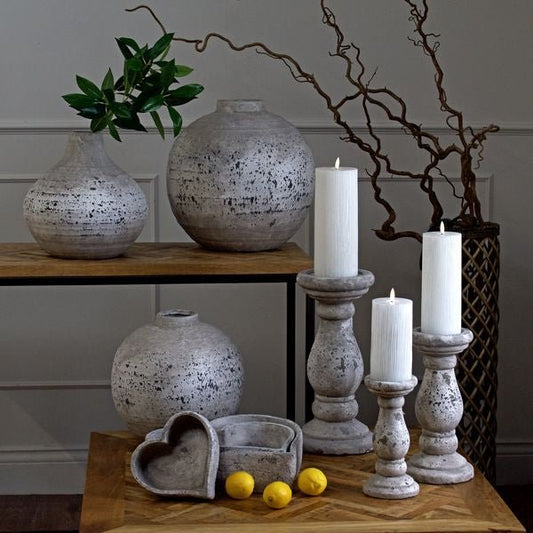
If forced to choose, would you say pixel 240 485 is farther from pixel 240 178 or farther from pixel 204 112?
pixel 204 112

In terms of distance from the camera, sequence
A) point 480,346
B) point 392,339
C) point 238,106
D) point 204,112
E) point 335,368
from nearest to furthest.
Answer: point 392,339
point 335,368
point 238,106
point 480,346
point 204,112

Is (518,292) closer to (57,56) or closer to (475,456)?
(475,456)

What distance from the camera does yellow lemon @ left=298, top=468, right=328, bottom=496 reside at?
61.6 inches

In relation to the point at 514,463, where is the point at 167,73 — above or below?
above

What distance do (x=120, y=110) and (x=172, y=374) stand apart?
1.58 feet

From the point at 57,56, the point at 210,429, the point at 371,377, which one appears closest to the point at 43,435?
the point at 57,56

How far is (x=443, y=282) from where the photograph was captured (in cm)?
157

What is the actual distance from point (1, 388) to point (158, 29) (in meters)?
1.00

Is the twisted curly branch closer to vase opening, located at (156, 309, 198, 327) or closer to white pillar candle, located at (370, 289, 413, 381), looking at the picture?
vase opening, located at (156, 309, 198, 327)

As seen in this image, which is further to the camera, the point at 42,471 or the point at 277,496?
the point at 42,471

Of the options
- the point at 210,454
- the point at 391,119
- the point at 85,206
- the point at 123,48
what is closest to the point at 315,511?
the point at 210,454

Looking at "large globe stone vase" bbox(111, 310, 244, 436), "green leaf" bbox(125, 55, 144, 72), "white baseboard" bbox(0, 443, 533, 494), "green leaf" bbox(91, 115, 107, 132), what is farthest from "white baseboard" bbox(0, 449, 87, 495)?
"green leaf" bbox(125, 55, 144, 72)

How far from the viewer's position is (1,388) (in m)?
2.62

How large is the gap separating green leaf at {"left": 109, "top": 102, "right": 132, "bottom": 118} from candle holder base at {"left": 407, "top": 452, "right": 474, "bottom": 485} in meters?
0.78
